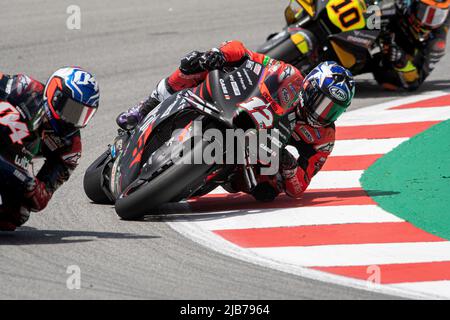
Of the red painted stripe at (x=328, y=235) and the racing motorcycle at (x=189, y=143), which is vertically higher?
the racing motorcycle at (x=189, y=143)

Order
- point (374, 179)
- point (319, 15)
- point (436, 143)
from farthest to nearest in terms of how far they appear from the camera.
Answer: point (319, 15), point (436, 143), point (374, 179)

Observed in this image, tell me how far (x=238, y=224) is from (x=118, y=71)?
587 cm

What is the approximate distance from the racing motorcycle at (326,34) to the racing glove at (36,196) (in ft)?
15.9

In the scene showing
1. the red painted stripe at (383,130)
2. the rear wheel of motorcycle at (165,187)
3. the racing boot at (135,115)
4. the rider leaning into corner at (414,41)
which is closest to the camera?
the rear wheel of motorcycle at (165,187)

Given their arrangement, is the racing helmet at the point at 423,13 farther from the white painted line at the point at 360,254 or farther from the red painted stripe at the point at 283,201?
the white painted line at the point at 360,254

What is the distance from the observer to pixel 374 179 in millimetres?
10203

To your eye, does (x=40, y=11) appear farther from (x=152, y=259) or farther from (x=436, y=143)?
(x=152, y=259)

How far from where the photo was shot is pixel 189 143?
8734mm

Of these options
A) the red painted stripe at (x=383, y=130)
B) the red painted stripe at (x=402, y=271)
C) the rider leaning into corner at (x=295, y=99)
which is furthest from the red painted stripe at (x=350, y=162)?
the red painted stripe at (x=402, y=271)

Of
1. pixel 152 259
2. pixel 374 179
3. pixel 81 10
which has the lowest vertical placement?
pixel 81 10

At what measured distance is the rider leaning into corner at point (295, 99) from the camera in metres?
9.12

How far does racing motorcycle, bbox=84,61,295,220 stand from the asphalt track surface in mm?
252
